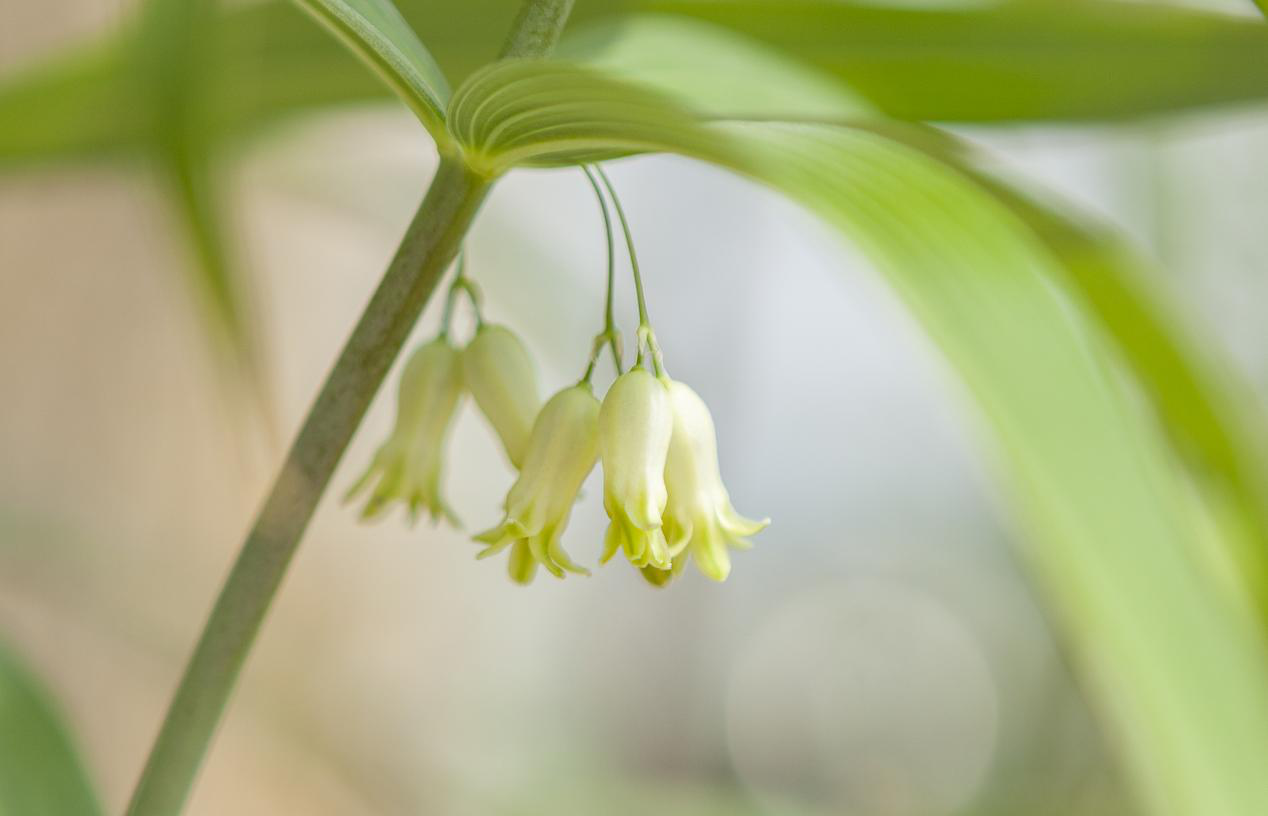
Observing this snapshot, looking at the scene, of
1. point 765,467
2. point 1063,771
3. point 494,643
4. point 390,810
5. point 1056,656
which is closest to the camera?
point 1063,771

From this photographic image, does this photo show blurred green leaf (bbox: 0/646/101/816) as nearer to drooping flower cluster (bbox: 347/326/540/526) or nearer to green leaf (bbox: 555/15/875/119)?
drooping flower cluster (bbox: 347/326/540/526)

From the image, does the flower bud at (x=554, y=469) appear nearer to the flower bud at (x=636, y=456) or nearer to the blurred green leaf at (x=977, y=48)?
the flower bud at (x=636, y=456)

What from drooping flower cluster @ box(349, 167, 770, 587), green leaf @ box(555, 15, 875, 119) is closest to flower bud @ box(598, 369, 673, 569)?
drooping flower cluster @ box(349, 167, 770, 587)

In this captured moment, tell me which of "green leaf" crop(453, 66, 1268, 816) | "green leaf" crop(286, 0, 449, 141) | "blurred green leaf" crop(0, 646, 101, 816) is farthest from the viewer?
"blurred green leaf" crop(0, 646, 101, 816)

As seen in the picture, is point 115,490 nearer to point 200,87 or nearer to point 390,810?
point 390,810

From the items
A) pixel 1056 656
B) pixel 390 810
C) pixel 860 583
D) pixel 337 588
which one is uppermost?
pixel 860 583

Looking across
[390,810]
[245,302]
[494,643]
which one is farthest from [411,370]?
[494,643]
